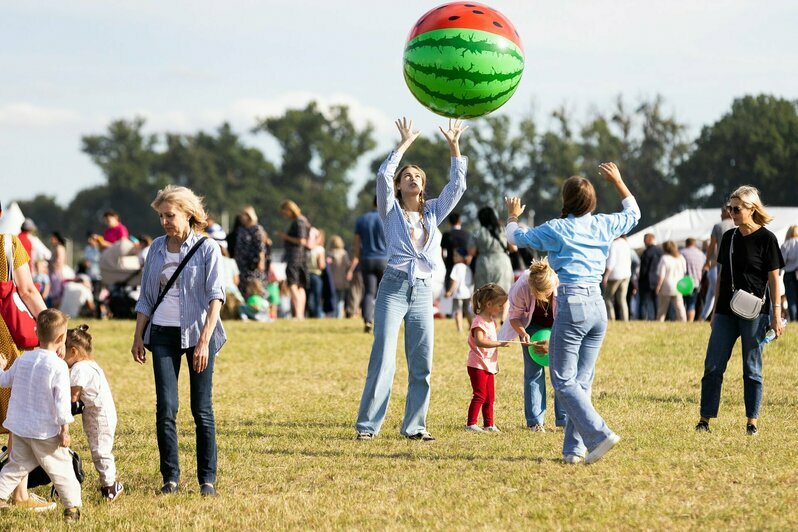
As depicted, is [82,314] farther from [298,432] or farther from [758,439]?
[758,439]

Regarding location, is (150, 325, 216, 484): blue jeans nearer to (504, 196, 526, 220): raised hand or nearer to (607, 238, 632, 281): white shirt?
(504, 196, 526, 220): raised hand

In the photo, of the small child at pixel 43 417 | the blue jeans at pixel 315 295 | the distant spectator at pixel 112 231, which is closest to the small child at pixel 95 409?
the small child at pixel 43 417

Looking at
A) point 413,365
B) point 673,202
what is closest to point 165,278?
point 413,365

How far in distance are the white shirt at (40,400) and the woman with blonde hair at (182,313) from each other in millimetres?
552

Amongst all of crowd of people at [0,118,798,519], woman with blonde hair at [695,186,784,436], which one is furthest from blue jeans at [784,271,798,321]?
woman with blonde hair at [695,186,784,436]

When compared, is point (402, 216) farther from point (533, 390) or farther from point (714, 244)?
point (714, 244)

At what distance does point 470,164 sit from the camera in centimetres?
9531

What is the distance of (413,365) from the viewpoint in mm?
8812

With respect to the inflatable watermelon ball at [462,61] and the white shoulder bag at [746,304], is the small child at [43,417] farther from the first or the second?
the white shoulder bag at [746,304]

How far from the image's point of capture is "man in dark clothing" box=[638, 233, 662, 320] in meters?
22.3

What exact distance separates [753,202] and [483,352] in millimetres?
2392

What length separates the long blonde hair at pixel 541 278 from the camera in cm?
876

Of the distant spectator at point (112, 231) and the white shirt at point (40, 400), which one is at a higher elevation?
the distant spectator at point (112, 231)

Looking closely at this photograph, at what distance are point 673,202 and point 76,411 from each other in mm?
76413
